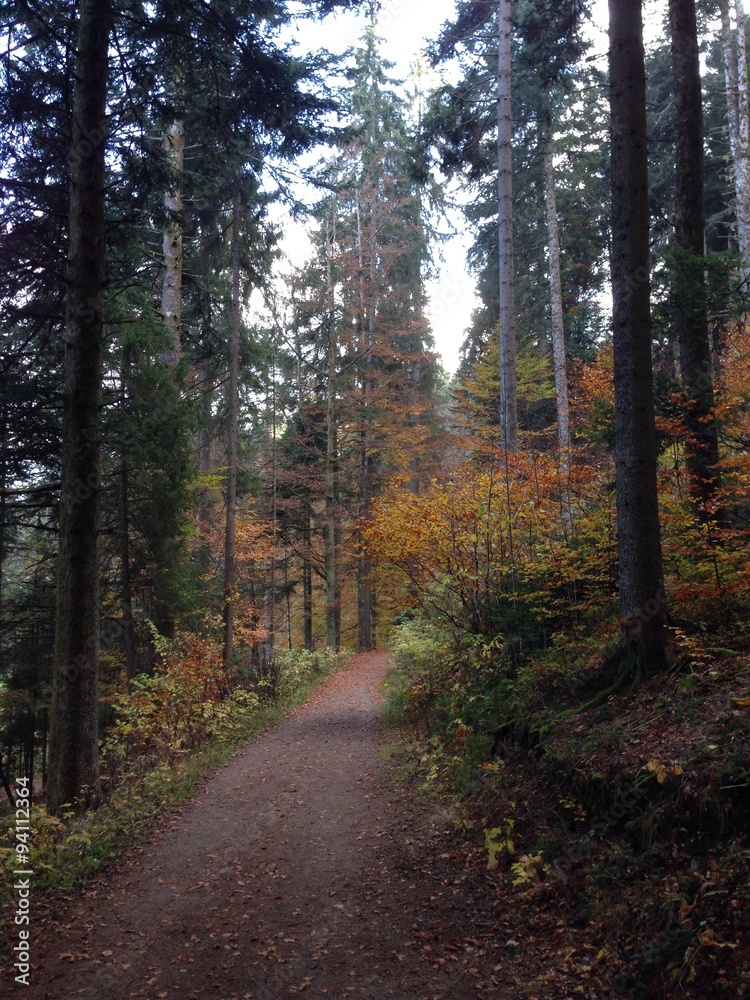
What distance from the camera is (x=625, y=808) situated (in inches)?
195

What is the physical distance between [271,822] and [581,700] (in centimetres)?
365

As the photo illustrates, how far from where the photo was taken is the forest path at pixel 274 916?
433cm

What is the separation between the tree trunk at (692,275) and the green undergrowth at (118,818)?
7.34 m

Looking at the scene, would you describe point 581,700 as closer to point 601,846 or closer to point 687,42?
point 601,846

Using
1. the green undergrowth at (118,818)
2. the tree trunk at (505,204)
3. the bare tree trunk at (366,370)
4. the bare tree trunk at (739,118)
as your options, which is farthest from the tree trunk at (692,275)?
the bare tree trunk at (366,370)

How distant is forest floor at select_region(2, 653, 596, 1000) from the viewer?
4.29 meters

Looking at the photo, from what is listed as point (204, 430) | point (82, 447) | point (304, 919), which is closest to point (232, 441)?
point (204, 430)

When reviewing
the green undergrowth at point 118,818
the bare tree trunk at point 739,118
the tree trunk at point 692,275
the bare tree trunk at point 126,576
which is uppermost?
the bare tree trunk at point 739,118

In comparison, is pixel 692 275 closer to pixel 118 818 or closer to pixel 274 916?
pixel 274 916

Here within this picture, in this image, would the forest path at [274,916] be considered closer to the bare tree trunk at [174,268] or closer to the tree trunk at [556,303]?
the bare tree trunk at [174,268]

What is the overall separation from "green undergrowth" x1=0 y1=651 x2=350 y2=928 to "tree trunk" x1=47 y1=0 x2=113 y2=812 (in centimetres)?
63

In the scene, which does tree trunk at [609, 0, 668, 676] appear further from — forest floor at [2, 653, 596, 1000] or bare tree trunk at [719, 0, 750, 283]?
bare tree trunk at [719, 0, 750, 283]

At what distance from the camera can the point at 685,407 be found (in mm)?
8430

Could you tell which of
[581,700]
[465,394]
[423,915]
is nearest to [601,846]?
[423,915]
